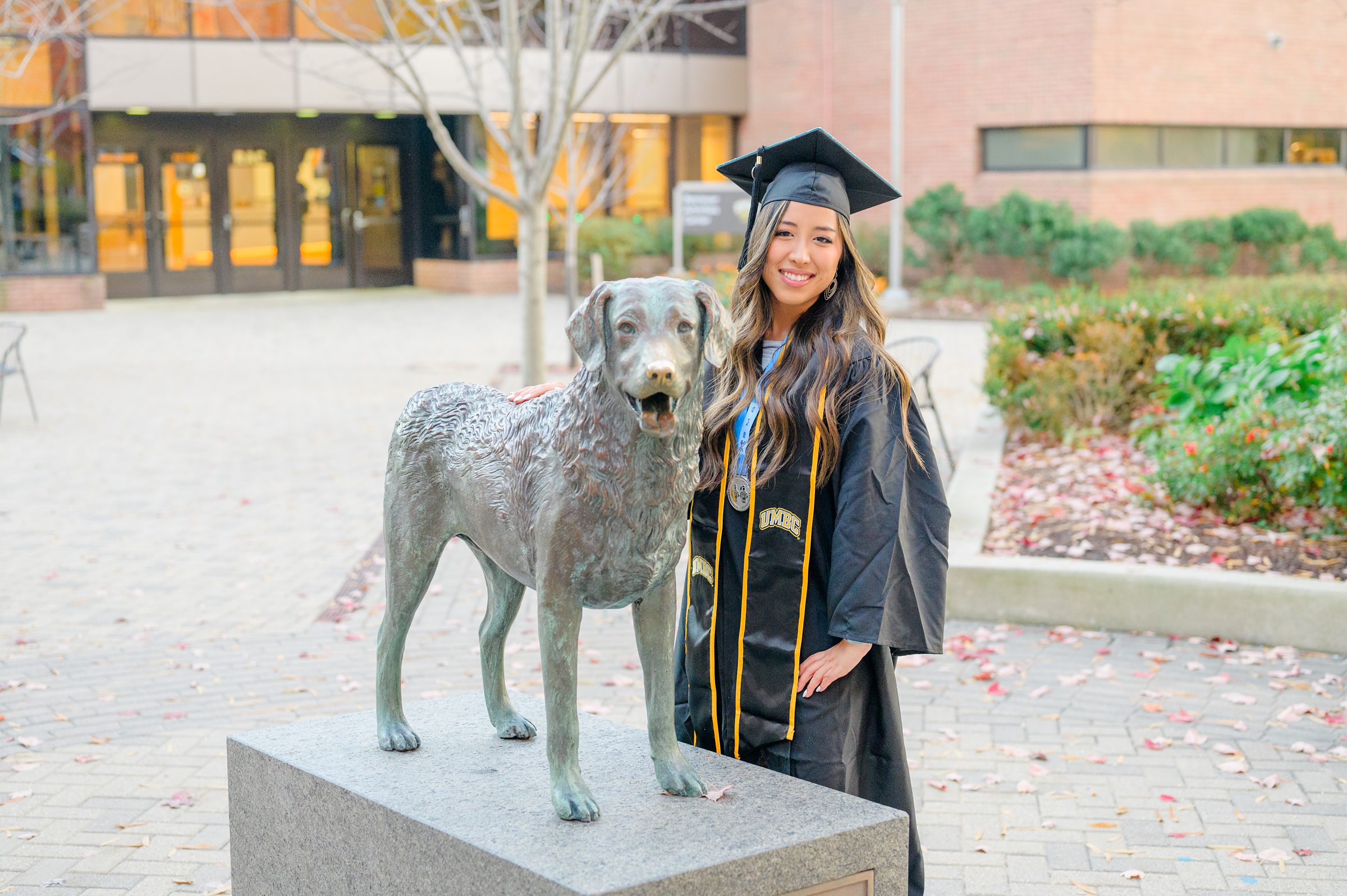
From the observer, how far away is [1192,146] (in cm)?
2303

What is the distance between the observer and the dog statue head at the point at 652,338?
239 centimetres

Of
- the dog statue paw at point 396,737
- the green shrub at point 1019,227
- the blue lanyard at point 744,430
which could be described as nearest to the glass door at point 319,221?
the green shrub at point 1019,227

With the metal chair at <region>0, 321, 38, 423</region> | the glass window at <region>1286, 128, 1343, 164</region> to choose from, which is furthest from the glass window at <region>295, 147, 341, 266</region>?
the glass window at <region>1286, 128, 1343, 164</region>

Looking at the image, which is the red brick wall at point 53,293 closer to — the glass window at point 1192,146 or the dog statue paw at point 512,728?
the glass window at point 1192,146

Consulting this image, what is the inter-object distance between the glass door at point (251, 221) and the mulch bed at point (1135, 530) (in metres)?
19.9

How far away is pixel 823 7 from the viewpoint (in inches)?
995

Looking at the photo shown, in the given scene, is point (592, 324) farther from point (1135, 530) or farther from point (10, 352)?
point (10, 352)

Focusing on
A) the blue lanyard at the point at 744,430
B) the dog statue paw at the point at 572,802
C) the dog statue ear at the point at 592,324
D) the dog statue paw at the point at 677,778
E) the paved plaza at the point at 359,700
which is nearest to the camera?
the dog statue ear at the point at 592,324

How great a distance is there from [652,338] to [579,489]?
1.20 ft

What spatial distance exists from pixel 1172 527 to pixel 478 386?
5.01m

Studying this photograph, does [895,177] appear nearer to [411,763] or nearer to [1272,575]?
[1272,575]

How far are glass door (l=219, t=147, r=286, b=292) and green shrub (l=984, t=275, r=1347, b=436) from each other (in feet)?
60.5

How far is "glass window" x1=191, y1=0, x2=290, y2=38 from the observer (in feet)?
74.8

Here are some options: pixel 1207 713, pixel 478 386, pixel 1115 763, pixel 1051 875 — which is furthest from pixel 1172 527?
pixel 478 386
